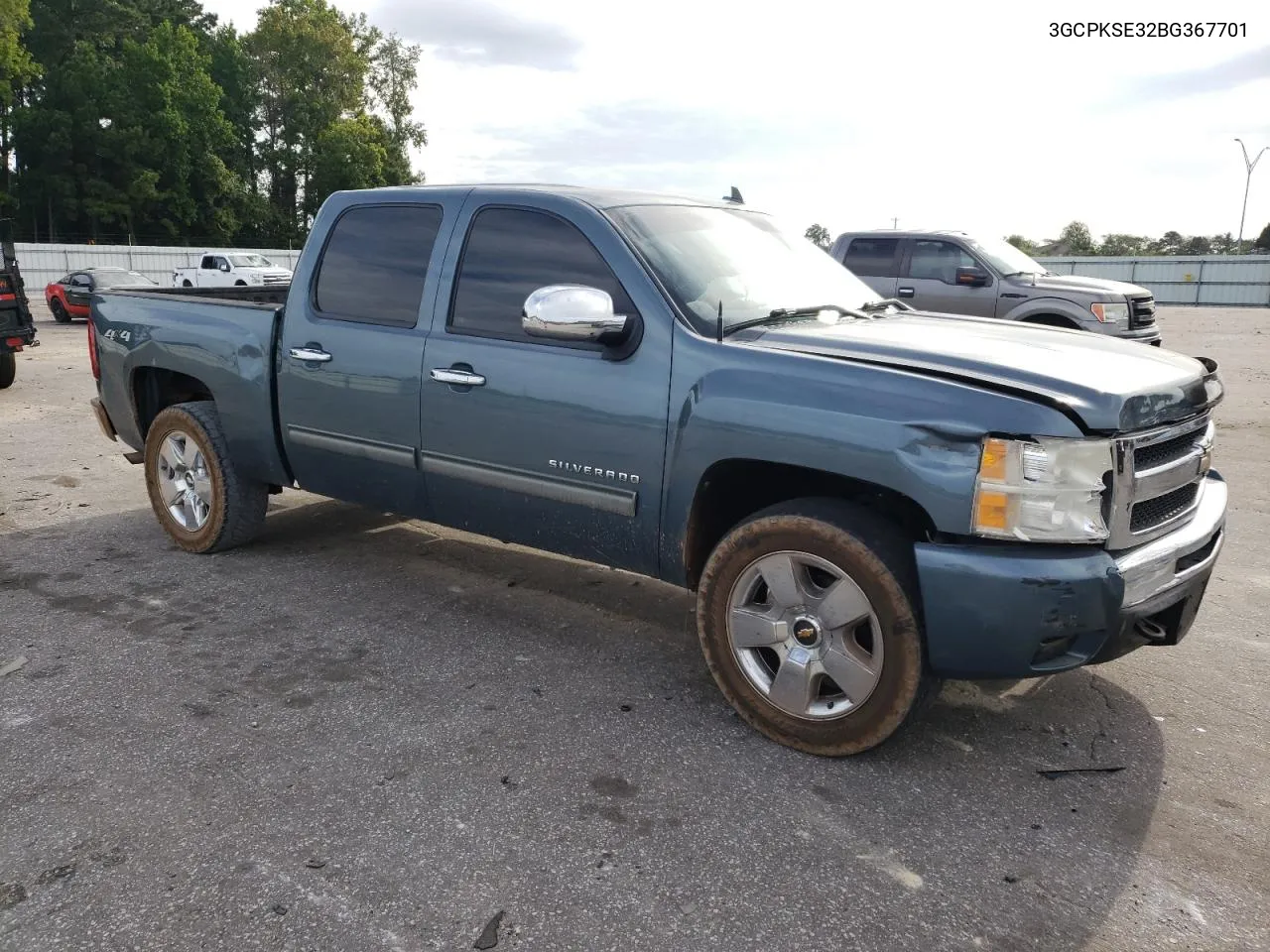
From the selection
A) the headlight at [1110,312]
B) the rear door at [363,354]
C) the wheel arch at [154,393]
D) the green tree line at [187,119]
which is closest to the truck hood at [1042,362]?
the rear door at [363,354]

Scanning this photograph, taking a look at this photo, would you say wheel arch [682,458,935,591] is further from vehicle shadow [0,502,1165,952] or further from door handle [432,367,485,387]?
door handle [432,367,485,387]

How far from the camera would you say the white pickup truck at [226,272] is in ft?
88.9

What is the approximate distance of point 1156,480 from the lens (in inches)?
124

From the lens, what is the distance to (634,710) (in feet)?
12.2

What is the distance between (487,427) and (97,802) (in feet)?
6.07

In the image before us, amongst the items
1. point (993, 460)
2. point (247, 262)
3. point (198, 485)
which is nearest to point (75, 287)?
point (247, 262)

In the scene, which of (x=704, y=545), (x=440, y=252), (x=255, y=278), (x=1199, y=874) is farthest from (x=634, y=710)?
(x=255, y=278)

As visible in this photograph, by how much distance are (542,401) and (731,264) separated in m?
0.93

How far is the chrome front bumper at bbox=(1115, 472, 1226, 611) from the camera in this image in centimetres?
304

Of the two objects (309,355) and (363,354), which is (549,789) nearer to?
(363,354)

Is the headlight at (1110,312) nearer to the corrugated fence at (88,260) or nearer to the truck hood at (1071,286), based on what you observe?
the truck hood at (1071,286)

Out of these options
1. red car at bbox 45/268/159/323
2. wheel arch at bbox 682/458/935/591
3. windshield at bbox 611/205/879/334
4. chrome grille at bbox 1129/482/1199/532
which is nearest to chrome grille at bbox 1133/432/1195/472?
chrome grille at bbox 1129/482/1199/532

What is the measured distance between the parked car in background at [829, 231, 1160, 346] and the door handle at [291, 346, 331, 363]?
834cm

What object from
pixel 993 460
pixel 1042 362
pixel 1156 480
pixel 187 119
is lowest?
pixel 1156 480
